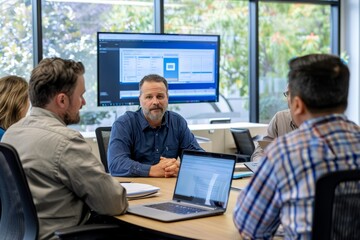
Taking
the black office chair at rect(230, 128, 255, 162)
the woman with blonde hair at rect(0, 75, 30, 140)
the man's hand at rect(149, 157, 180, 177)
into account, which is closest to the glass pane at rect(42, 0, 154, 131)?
the black office chair at rect(230, 128, 255, 162)

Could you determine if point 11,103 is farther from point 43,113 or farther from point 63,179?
point 63,179

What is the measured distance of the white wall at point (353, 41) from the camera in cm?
829

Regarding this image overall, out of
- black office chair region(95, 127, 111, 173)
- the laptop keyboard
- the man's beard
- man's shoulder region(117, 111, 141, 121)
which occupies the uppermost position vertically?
the man's beard

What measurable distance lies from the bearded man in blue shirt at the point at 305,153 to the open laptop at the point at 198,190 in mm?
714

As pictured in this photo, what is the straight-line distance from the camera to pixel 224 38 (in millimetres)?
7414

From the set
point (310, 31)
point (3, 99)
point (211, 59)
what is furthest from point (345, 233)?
point (310, 31)

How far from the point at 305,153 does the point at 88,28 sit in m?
4.78

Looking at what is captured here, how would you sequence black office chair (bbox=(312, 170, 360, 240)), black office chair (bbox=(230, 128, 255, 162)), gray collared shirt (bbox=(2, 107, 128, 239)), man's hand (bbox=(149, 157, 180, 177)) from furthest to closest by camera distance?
black office chair (bbox=(230, 128, 255, 162))
man's hand (bbox=(149, 157, 180, 177))
gray collared shirt (bbox=(2, 107, 128, 239))
black office chair (bbox=(312, 170, 360, 240))

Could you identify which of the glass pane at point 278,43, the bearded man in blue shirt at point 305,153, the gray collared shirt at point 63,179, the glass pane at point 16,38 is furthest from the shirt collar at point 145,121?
the glass pane at point 278,43

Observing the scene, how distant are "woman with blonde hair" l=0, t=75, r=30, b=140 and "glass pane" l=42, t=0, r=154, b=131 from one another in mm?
2188

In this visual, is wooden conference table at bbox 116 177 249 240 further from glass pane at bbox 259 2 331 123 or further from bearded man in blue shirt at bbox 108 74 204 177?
glass pane at bbox 259 2 331 123

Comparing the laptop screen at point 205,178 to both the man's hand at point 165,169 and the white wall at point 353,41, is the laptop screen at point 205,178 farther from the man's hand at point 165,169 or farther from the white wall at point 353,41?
the white wall at point 353,41

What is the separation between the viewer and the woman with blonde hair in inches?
160

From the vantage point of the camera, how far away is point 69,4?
6363 millimetres
